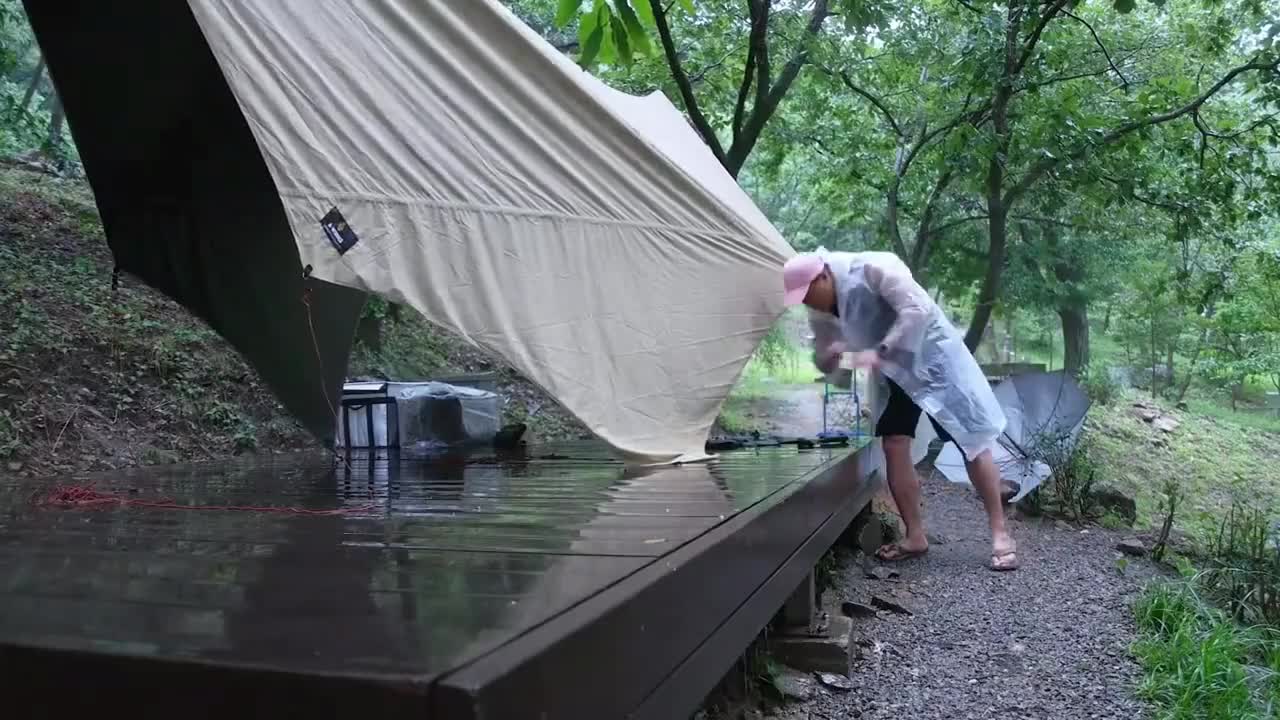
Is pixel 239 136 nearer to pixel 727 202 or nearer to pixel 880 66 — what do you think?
pixel 727 202

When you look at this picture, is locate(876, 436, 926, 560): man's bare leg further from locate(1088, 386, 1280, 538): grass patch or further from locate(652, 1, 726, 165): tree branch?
locate(1088, 386, 1280, 538): grass patch

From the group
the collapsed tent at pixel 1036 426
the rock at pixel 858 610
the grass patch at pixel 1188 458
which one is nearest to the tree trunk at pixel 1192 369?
the grass patch at pixel 1188 458

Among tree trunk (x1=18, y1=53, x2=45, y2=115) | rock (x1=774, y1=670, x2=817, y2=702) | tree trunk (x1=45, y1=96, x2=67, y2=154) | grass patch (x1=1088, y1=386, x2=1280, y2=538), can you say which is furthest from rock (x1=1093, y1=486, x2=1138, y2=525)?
tree trunk (x1=18, y1=53, x2=45, y2=115)

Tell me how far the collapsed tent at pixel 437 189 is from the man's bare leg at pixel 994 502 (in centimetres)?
133

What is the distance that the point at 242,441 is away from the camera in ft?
16.8

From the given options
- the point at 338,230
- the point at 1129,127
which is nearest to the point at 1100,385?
the point at 1129,127

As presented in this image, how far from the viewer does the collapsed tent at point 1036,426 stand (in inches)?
213

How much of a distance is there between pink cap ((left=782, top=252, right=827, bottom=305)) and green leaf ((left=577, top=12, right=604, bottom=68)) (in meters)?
1.18

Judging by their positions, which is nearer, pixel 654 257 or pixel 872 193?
pixel 654 257

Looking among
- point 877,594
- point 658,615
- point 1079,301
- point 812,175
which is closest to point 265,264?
point 877,594

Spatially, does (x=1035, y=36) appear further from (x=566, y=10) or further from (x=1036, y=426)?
(x=566, y=10)

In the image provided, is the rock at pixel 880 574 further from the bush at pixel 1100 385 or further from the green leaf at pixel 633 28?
the bush at pixel 1100 385

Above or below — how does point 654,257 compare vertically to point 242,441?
above

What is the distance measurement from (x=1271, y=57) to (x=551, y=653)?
5979mm
